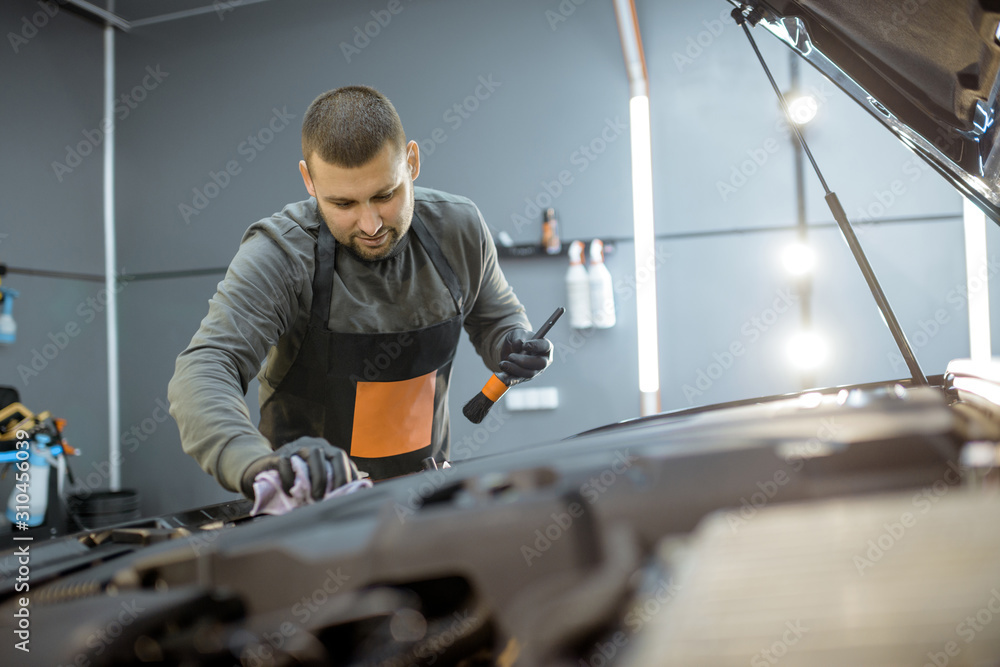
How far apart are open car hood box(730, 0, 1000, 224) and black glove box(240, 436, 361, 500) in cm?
89

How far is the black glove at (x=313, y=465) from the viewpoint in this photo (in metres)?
0.78

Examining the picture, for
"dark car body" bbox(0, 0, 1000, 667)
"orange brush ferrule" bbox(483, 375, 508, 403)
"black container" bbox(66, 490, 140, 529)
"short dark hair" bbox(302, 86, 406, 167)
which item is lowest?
"black container" bbox(66, 490, 140, 529)

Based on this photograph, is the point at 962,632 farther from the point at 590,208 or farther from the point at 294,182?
the point at 294,182

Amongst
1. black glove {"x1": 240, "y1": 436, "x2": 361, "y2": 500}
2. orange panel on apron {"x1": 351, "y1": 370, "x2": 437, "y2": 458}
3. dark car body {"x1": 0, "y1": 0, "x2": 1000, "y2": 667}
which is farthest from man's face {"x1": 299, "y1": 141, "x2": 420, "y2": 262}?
dark car body {"x1": 0, "y1": 0, "x2": 1000, "y2": 667}

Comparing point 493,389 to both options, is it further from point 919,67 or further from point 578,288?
point 578,288

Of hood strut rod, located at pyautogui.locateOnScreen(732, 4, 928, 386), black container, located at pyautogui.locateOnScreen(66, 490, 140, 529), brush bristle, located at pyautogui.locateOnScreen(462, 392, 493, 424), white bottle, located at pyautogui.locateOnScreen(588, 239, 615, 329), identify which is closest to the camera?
hood strut rod, located at pyautogui.locateOnScreen(732, 4, 928, 386)

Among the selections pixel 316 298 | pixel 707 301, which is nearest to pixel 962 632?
pixel 316 298

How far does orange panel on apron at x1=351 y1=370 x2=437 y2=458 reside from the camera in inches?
64.4

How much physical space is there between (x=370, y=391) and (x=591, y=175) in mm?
1953

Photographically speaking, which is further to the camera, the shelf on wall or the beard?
the shelf on wall

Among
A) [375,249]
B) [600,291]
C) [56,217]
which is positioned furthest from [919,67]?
[56,217]

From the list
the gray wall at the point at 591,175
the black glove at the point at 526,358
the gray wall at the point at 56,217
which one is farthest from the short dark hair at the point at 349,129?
the gray wall at the point at 56,217

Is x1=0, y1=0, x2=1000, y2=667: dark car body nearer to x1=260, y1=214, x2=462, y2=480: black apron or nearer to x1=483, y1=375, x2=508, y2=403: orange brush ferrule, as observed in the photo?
x1=483, y1=375, x2=508, y2=403: orange brush ferrule

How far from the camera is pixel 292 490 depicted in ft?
2.60
